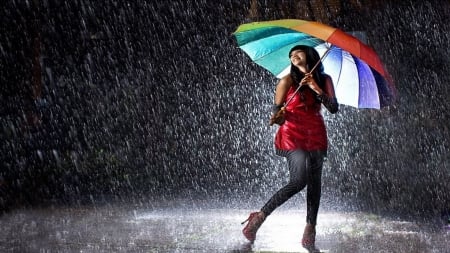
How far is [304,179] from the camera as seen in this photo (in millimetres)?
5125

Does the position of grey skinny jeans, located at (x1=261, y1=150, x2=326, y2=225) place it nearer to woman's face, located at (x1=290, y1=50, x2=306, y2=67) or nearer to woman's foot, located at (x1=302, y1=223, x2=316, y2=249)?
woman's foot, located at (x1=302, y1=223, x2=316, y2=249)

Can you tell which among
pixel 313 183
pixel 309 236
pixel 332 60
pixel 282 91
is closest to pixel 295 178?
pixel 313 183

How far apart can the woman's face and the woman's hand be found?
129 mm

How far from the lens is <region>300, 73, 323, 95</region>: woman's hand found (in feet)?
16.5

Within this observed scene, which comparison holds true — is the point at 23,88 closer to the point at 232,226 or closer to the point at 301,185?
the point at 232,226

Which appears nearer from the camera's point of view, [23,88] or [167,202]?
[167,202]

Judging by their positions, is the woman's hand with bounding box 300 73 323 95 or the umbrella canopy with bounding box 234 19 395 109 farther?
the umbrella canopy with bounding box 234 19 395 109

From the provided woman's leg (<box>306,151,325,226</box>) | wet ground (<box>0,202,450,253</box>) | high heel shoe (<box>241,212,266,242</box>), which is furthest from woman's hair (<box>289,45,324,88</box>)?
wet ground (<box>0,202,450,253</box>)

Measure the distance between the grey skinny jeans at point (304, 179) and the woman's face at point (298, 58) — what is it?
2.18 ft

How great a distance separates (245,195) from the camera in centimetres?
857

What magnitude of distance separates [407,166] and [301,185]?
14.3 feet

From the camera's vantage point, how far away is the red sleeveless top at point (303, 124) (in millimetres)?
5164

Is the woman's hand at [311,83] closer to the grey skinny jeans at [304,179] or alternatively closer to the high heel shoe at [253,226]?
the grey skinny jeans at [304,179]

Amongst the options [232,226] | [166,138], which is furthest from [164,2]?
[232,226]
